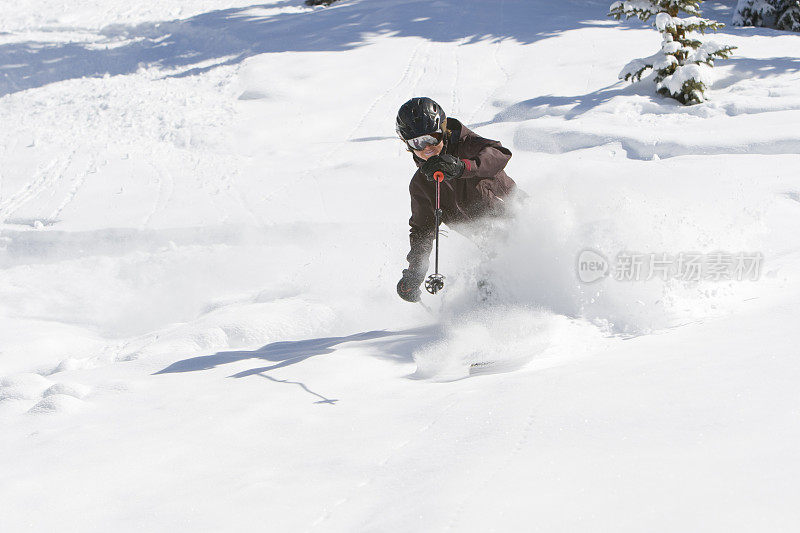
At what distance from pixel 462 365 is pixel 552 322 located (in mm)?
695

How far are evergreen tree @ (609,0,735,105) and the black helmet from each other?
321 inches

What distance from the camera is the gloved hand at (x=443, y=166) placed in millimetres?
4715

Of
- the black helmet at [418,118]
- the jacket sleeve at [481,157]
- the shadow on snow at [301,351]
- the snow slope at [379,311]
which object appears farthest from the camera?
the jacket sleeve at [481,157]

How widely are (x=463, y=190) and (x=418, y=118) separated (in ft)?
2.43

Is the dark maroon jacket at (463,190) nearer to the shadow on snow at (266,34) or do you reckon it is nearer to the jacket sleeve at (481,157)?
the jacket sleeve at (481,157)

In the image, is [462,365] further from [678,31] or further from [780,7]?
[780,7]

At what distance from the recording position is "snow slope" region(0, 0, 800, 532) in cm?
241

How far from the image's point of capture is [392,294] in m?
6.92

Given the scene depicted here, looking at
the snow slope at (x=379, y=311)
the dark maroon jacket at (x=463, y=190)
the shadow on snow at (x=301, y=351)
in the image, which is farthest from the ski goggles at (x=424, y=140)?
the shadow on snow at (x=301, y=351)

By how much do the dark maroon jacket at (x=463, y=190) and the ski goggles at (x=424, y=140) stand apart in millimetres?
117

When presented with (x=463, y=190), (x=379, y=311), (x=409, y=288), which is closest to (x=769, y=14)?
(x=379, y=311)

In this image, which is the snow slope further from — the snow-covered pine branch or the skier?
the snow-covered pine branch

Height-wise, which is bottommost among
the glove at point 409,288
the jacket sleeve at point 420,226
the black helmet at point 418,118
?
the glove at point 409,288

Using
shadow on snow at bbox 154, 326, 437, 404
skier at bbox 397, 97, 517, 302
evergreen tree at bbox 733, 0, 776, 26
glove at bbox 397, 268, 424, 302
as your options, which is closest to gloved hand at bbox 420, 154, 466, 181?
skier at bbox 397, 97, 517, 302
